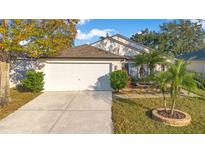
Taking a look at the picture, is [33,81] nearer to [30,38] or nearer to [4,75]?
[4,75]

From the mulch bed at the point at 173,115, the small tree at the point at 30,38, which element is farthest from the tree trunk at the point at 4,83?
the mulch bed at the point at 173,115

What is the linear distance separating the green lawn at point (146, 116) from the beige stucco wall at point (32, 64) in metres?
4.01

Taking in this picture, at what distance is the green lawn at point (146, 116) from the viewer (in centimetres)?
570

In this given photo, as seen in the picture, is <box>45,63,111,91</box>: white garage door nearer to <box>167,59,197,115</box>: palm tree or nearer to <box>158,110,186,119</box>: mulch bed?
<box>158,110,186,119</box>: mulch bed

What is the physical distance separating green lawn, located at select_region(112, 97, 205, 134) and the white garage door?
144 inches

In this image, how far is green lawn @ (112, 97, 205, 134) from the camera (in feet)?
18.7

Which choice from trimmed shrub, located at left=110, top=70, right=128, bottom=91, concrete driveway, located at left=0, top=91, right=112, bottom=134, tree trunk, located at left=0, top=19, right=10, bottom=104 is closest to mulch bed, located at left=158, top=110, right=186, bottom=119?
concrete driveway, located at left=0, top=91, right=112, bottom=134

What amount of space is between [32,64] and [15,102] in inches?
157

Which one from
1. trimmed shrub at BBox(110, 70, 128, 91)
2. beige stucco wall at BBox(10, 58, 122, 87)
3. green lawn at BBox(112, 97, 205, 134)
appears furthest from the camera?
beige stucco wall at BBox(10, 58, 122, 87)

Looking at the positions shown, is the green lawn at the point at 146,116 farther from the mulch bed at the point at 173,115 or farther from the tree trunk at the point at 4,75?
the tree trunk at the point at 4,75

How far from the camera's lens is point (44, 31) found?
9.50 metres

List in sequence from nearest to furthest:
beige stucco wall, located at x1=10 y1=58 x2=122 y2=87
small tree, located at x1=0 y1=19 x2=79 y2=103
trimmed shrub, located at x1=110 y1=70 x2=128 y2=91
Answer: small tree, located at x1=0 y1=19 x2=79 y2=103 < trimmed shrub, located at x1=110 y1=70 x2=128 y2=91 < beige stucco wall, located at x1=10 y1=58 x2=122 y2=87

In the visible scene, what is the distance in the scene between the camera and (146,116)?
275 inches
